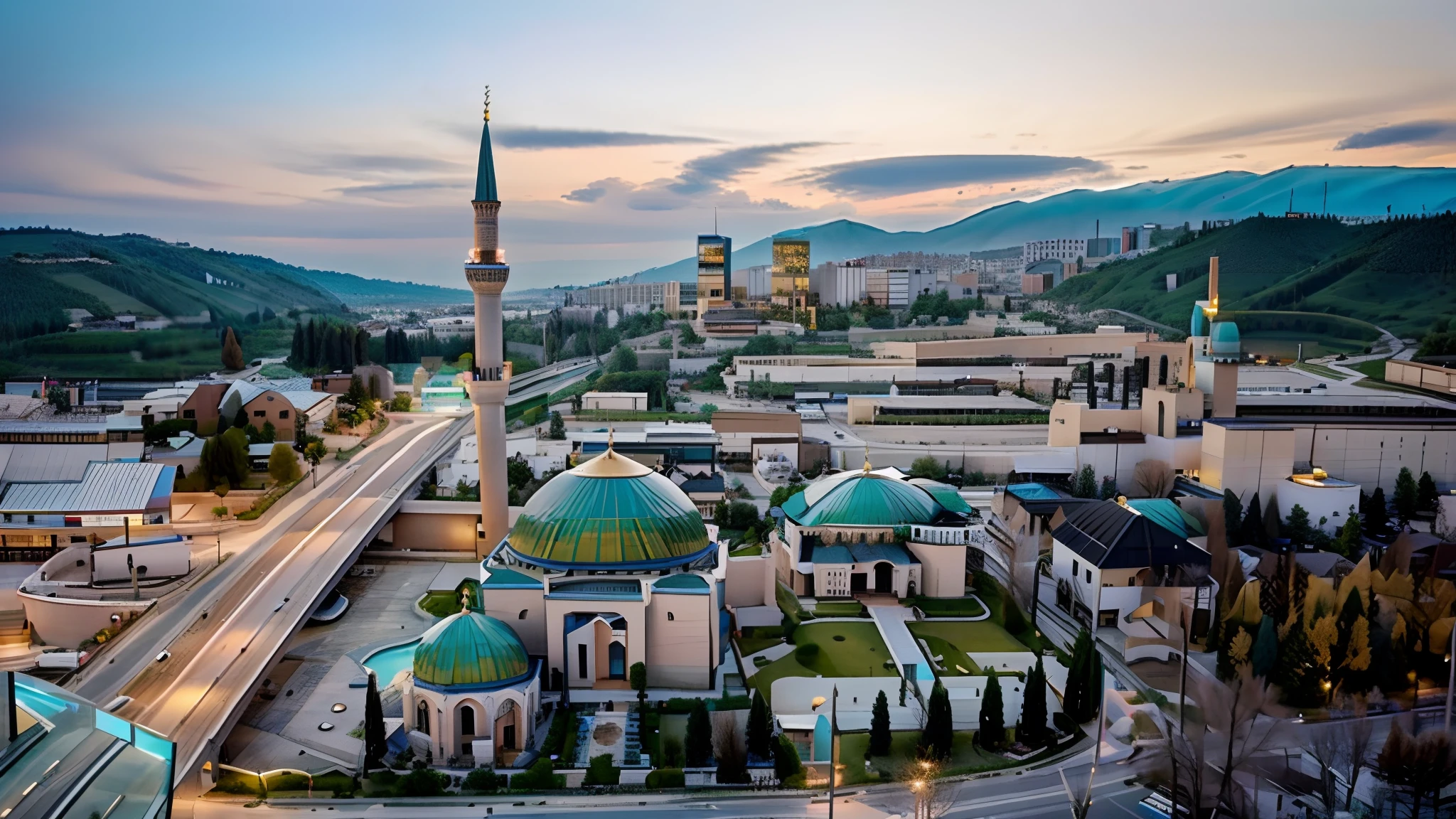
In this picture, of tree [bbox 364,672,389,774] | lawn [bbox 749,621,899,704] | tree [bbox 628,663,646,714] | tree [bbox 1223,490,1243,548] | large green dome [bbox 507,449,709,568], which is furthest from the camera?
tree [bbox 1223,490,1243,548]

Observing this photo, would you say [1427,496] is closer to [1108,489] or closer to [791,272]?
[1108,489]

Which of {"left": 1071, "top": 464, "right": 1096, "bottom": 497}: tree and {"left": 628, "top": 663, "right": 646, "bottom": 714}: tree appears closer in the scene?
{"left": 628, "top": 663, "right": 646, "bottom": 714}: tree

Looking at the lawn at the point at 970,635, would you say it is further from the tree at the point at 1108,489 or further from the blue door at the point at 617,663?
the tree at the point at 1108,489

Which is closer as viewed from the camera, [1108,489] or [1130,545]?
[1130,545]

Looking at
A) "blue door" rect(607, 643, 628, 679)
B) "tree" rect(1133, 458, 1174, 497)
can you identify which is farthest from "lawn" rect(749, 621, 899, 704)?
"tree" rect(1133, 458, 1174, 497)

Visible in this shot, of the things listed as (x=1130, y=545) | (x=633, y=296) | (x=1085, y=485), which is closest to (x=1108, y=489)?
(x=1085, y=485)

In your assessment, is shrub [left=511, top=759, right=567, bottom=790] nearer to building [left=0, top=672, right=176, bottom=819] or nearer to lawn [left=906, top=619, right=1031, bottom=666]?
lawn [left=906, top=619, right=1031, bottom=666]

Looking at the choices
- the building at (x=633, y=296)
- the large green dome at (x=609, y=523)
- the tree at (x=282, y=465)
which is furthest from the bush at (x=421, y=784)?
the building at (x=633, y=296)
